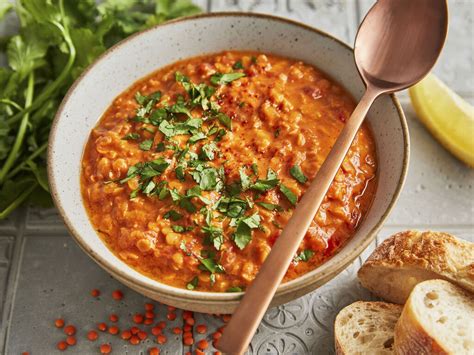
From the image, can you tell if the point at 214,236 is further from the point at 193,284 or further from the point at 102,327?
the point at 102,327

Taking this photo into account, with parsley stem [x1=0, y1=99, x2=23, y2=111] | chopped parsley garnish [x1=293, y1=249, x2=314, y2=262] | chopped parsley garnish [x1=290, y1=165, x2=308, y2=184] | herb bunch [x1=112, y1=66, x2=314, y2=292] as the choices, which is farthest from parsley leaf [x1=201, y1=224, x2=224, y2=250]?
parsley stem [x1=0, y1=99, x2=23, y2=111]

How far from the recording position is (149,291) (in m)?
3.04

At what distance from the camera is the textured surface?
11.7 ft

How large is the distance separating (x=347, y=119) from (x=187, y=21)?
1.11 m

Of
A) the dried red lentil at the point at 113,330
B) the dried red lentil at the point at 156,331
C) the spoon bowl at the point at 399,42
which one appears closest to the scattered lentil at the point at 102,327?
the dried red lentil at the point at 113,330

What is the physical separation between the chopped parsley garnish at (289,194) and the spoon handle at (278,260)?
154 millimetres

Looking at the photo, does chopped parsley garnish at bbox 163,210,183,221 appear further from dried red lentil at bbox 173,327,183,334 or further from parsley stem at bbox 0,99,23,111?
parsley stem at bbox 0,99,23,111

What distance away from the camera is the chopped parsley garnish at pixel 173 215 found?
325cm

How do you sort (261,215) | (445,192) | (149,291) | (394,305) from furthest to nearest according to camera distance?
1. (445,192)
2. (394,305)
3. (261,215)
4. (149,291)

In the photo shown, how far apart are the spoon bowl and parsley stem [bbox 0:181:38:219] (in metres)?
2.03

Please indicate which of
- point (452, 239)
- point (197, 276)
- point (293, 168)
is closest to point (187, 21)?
point (293, 168)

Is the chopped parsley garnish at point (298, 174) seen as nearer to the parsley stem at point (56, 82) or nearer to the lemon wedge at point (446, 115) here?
the lemon wedge at point (446, 115)

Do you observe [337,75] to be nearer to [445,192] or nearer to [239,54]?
[239,54]

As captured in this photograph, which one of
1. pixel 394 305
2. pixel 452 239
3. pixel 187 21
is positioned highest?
pixel 187 21
